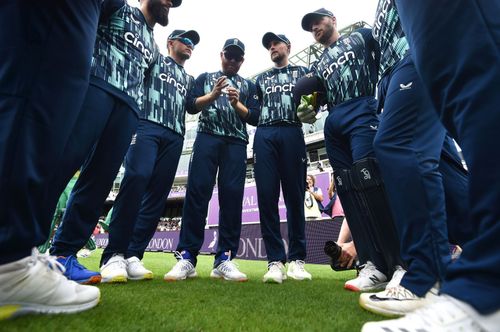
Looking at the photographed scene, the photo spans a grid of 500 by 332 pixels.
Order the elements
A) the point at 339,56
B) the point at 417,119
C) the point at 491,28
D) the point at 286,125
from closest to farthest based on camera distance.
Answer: the point at 491,28
the point at 417,119
the point at 339,56
the point at 286,125

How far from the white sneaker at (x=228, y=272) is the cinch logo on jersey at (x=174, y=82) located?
1657mm

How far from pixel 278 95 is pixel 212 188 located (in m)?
1.13

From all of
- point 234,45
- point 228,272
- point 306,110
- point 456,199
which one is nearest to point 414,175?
point 456,199

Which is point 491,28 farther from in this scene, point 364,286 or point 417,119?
point 364,286

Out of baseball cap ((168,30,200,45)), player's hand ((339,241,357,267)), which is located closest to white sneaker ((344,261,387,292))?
player's hand ((339,241,357,267))

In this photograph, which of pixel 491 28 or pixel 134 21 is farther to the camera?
pixel 134 21

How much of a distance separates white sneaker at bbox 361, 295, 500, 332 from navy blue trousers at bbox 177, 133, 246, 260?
2109 millimetres

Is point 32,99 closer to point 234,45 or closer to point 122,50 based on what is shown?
point 122,50

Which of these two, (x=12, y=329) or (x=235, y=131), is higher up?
(x=235, y=131)

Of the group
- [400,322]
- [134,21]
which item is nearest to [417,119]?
[400,322]

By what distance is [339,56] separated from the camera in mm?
2391

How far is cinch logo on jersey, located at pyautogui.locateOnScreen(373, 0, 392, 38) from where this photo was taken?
1.61 m

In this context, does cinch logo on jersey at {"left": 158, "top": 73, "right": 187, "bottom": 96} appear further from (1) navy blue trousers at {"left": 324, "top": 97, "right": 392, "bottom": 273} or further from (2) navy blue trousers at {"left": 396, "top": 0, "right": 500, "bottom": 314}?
(2) navy blue trousers at {"left": 396, "top": 0, "right": 500, "bottom": 314}

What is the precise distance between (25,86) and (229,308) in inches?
44.1
